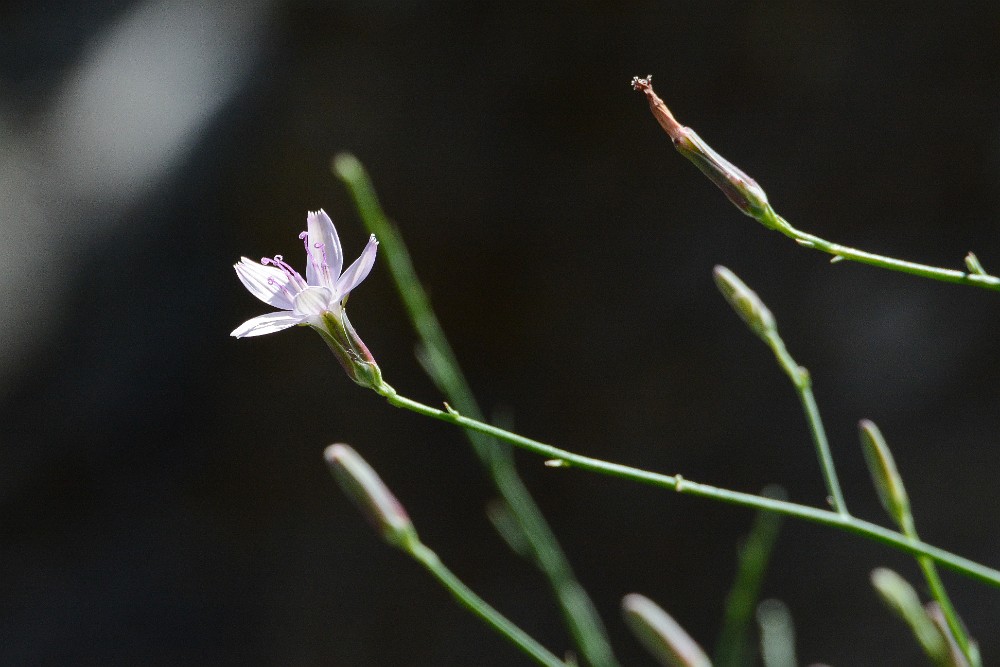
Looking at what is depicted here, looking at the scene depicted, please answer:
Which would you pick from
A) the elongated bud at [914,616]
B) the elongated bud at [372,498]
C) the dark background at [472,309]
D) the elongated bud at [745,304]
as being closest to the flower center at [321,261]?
the elongated bud at [372,498]

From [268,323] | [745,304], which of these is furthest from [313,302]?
[745,304]

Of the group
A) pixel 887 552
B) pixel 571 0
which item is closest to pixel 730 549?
pixel 887 552

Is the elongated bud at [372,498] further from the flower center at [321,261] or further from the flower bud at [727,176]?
the flower bud at [727,176]

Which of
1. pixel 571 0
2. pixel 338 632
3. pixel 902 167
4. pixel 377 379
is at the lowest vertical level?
pixel 338 632

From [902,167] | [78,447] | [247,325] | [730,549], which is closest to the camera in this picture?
[247,325]

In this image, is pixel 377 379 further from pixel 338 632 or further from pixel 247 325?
pixel 338 632

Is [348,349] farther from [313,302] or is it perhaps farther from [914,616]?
[914,616]
